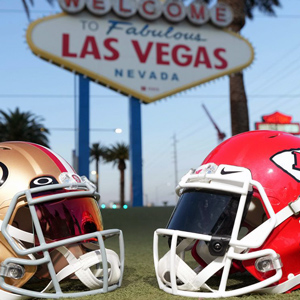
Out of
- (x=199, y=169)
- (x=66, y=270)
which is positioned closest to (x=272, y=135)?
(x=199, y=169)

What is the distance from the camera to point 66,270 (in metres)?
2.37

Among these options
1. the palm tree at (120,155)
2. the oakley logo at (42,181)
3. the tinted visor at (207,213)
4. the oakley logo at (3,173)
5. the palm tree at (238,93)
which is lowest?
the palm tree at (120,155)

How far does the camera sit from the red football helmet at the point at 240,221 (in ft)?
7.19

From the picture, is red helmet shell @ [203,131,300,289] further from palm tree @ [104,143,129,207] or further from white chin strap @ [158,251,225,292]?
palm tree @ [104,143,129,207]

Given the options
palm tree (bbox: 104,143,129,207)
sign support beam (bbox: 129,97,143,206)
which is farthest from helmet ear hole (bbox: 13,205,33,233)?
palm tree (bbox: 104,143,129,207)

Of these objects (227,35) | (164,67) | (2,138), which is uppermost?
(227,35)

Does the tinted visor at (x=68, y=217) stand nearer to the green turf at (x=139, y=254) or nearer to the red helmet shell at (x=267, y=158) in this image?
the green turf at (x=139, y=254)

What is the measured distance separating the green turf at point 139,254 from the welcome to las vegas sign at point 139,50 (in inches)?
183

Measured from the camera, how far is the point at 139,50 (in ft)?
37.4

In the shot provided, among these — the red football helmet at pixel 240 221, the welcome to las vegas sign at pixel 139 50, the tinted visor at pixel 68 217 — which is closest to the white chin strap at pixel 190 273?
the red football helmet at pixel 240 221

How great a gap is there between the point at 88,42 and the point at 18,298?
30.9 feet

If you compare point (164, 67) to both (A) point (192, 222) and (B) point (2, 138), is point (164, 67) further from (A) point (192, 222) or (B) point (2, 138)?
(B) point (2, 138)

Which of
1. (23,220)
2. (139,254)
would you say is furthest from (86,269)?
(139,254)

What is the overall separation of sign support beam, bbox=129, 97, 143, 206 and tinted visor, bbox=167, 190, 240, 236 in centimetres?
884
